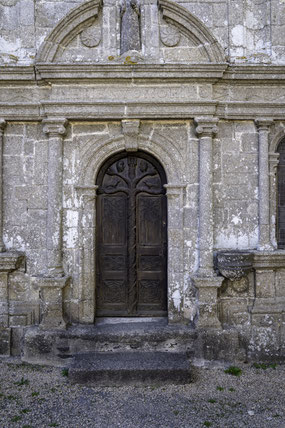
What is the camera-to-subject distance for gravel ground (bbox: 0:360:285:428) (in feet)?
10.4

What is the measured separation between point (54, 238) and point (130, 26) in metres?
3.03

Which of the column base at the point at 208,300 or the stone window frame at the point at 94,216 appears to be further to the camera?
the stone window frame at the point at 94,216

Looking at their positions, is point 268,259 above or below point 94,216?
below

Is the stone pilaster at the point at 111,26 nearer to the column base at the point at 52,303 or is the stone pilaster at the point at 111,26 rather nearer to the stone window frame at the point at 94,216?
the stone window frame at the point at 94,216

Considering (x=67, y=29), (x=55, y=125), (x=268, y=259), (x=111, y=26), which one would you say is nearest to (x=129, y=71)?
(x=111, y=26)

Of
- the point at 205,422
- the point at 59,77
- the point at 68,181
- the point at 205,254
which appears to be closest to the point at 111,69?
the point at 59,77

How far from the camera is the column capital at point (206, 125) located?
439cm

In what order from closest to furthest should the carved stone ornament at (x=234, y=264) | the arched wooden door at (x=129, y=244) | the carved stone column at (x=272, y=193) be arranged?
the carved stone ornament at (x=234, y=264), the carved stone column at (x=272, y=193), the arched wooden door at (x=129, y=244)

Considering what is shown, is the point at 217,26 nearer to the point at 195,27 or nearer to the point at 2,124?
the point at 195,27

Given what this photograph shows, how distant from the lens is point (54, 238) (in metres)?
4.41

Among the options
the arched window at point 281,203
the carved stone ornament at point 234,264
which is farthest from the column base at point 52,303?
the arched window at point 281,203

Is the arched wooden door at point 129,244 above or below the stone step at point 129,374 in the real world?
above

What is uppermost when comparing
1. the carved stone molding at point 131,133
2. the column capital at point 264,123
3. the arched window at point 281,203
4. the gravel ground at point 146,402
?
the column capital at point 264,123

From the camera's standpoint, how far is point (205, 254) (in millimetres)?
4406
